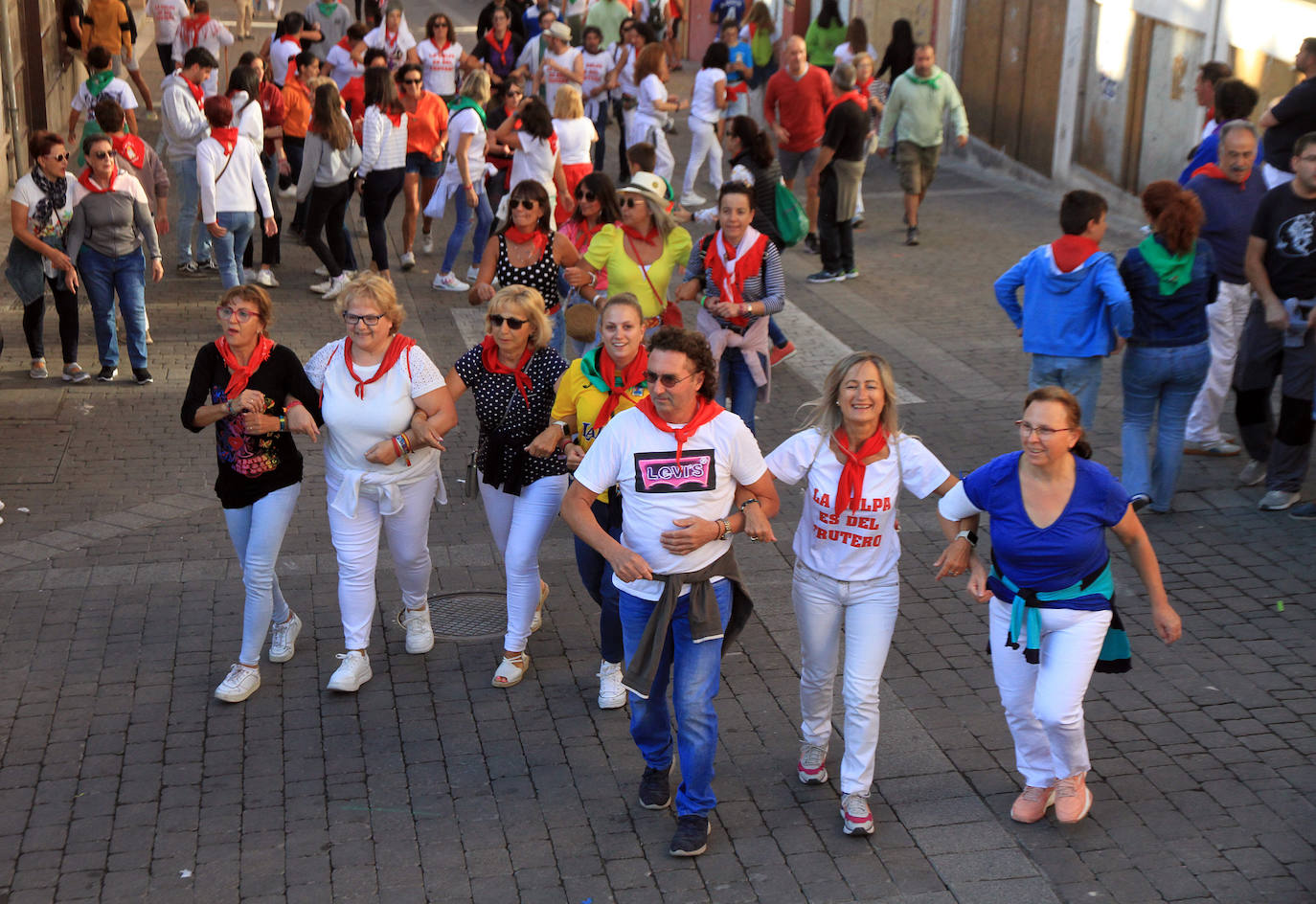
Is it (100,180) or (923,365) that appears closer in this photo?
(100,180)

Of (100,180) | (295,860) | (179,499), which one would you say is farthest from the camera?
(100,180)

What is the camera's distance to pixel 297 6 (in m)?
35.8

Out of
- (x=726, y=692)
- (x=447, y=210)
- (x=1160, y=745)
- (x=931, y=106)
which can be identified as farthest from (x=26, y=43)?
(x=1160, y=745)

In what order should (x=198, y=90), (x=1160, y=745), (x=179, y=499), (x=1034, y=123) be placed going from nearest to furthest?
(x=1160, y=745) → (x=179, y=499) → (x=198, y=90) → (x=1034, y=123)

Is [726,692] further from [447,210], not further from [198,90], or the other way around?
[447,210]

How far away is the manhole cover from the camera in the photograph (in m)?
7.46

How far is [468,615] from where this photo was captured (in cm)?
767

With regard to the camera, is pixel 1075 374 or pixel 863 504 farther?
pixel 1075 374

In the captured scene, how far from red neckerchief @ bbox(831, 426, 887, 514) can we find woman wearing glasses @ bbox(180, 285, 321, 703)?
2302 mm

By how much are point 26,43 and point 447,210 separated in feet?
20.8

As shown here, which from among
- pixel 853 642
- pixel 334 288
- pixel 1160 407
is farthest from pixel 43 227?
pixel 1160 407

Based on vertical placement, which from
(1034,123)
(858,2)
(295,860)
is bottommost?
(295,860)

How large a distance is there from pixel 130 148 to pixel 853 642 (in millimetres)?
8445

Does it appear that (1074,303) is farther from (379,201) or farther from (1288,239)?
(379,201)
